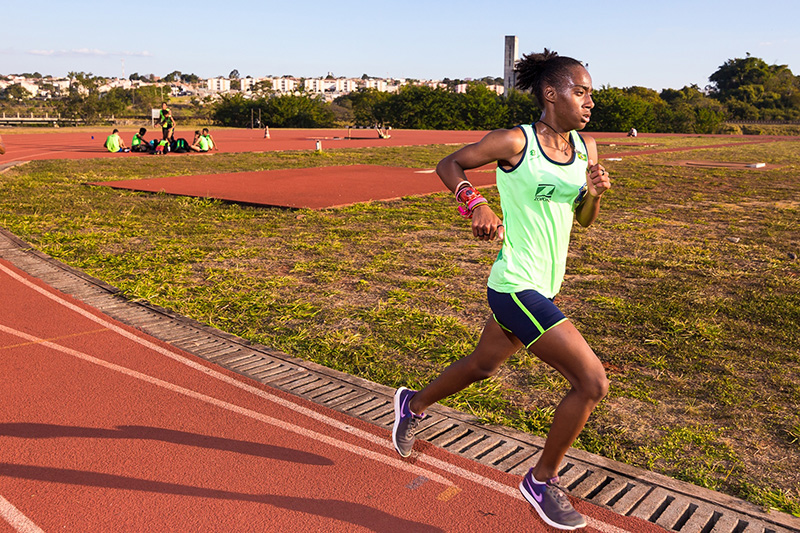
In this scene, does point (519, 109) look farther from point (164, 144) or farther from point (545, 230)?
point (545, 230)

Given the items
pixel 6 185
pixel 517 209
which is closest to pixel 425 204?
pixel 6 185

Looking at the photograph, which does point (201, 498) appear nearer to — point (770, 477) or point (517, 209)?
point (517, 209)

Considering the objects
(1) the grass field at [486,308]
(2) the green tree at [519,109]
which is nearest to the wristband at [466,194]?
(1) the grass field at [486,308]

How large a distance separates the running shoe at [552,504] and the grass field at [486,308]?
970mm

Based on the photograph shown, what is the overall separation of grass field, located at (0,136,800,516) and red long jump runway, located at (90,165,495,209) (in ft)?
3.26

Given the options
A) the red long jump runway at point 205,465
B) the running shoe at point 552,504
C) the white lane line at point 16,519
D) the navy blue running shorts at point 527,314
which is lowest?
the white lane line at point 16,519

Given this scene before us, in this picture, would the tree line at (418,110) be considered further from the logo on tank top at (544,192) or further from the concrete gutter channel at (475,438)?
the logo on tank top at (544,192)

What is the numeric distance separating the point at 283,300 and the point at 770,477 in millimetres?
4971

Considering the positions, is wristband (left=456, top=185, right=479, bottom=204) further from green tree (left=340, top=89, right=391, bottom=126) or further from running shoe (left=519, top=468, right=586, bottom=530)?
green tree (left=340, top=89, right=391, bottom=126)

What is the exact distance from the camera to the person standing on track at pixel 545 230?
Answer: 10.3ft

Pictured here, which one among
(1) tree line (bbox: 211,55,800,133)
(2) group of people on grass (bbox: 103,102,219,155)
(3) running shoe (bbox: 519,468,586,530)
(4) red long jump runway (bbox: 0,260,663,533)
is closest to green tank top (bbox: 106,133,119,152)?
(2) group of people on grass (bbox: 103,102,219,155)

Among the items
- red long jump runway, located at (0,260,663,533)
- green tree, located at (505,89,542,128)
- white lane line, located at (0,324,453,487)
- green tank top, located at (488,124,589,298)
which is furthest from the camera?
green tree, located at (505,89,542,128)

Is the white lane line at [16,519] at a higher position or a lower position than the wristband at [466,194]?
lower

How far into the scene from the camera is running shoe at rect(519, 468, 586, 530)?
10.6ft
